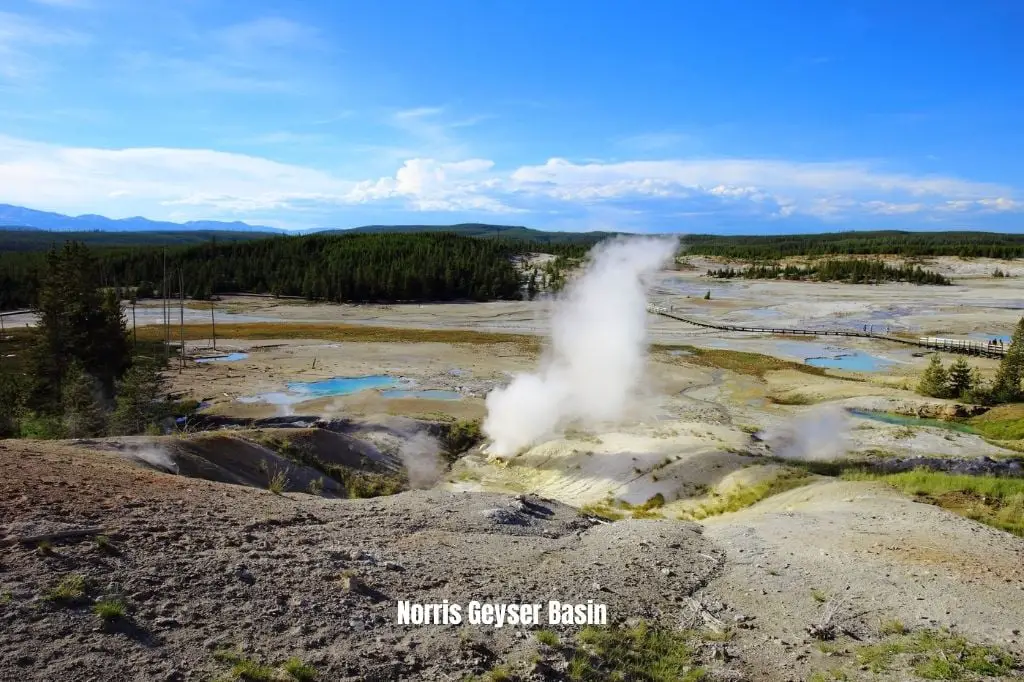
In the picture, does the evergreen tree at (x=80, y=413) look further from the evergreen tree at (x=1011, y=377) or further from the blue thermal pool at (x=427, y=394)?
the evergreen tree at (x=1011, y=377)

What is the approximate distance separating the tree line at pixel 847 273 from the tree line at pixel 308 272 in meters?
46.3

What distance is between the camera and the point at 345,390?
39.2m

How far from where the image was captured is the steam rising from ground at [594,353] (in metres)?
29.7

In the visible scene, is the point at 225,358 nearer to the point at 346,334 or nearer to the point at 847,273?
the point at 346,334

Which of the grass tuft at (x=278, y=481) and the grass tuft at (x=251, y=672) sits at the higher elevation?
the grass tuft at (x=251, y=672)

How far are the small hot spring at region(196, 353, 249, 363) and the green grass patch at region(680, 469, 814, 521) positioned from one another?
132 feet

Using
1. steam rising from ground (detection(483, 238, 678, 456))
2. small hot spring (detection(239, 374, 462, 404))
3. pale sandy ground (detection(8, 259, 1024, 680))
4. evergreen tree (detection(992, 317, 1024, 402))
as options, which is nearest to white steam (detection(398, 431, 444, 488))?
pale sandy ground (detection(8, 259, 1024, 680))

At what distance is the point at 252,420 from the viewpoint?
30484mm

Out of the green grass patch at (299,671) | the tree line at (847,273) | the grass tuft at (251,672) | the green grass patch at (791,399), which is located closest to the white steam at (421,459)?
the green grass patch at (299,671)

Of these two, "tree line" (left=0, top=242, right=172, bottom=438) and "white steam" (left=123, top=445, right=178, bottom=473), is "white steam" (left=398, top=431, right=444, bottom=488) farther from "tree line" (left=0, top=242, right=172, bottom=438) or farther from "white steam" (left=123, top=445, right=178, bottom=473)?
"tree line" (left=0, top=242, right=172, bottom=438)

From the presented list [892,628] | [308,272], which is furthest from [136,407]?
[308,272]

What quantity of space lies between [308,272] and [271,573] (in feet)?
326

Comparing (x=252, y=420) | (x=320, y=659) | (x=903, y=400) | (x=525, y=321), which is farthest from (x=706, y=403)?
(x=525, y=321)

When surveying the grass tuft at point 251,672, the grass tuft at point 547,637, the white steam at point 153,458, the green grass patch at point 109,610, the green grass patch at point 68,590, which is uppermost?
the green grass patch at point 68,590
